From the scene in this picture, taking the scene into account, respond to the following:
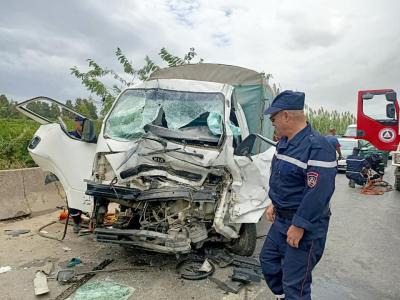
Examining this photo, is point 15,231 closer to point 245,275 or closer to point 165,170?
point 165,170

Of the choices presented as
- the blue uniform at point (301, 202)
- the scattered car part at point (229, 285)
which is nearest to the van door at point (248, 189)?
the scattered car part at point (229, 285)

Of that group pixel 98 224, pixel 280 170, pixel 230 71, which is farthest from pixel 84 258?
pixel 230 71

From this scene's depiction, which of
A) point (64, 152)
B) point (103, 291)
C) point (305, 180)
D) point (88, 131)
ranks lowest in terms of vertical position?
→ point (103, 291)

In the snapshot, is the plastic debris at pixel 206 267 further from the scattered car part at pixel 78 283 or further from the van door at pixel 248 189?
the scattered car part at pixel 78 283

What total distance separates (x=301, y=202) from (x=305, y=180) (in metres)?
0.17

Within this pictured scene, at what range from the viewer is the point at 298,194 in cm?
277

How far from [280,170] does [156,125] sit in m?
2.14

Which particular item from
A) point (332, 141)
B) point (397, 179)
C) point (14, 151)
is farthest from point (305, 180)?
point (397, 179)

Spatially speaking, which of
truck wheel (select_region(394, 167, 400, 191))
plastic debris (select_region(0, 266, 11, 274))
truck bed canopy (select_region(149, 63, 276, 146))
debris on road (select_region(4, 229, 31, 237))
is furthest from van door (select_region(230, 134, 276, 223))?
truck wheel (select_region(394, 167, 400, 191))

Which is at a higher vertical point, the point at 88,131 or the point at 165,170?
the point at 88,131

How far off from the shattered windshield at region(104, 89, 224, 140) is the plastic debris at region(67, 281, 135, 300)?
1.73 meters

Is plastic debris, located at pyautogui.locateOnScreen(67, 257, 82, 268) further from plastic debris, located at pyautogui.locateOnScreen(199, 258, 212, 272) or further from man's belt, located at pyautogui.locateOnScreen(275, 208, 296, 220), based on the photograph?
man's belt, located at pyautogui.locateOnScreen(275, 208, 296, 220)

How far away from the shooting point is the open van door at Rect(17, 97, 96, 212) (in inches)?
182

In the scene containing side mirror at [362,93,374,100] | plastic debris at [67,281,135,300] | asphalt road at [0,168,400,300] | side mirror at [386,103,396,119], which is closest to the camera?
plastic debris at [67,281,135,300]
